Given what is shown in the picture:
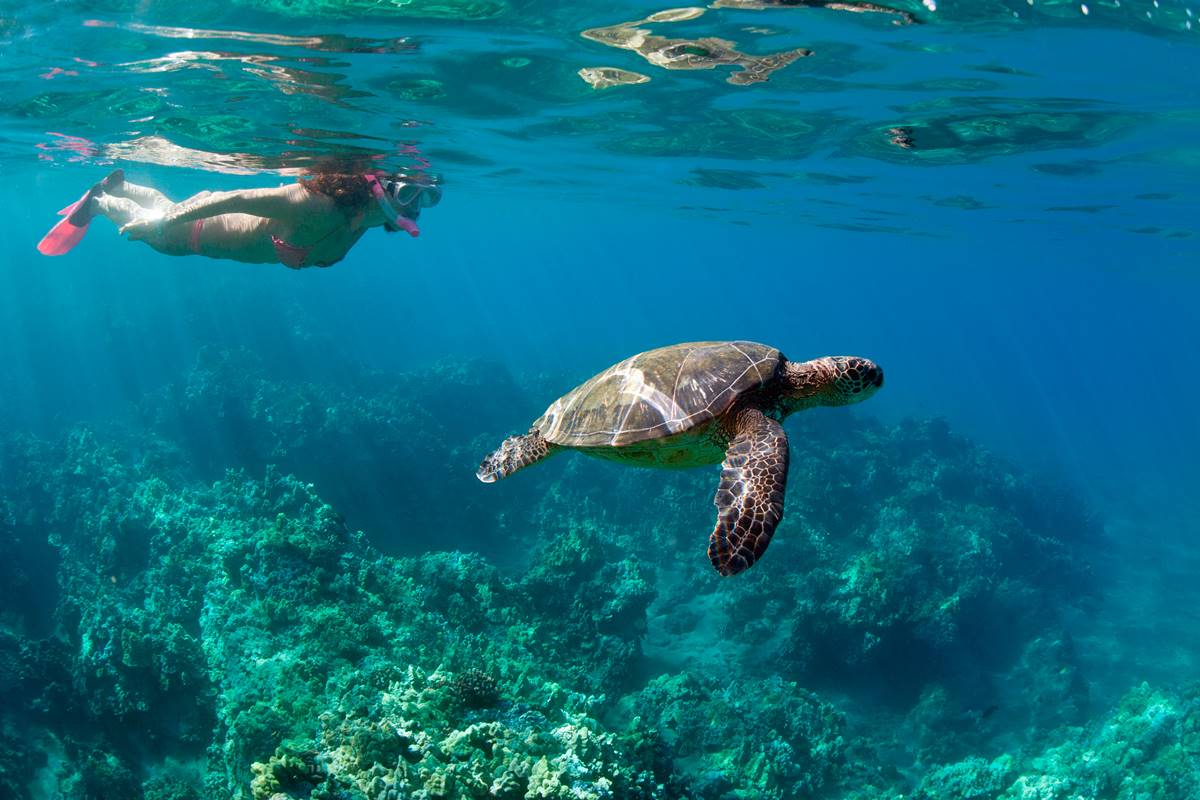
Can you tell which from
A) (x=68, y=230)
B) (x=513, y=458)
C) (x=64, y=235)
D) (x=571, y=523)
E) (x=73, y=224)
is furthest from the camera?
(x=571, y=523)

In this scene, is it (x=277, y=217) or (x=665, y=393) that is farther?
(x=277, y=217)

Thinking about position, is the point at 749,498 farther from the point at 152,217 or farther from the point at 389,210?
the point at 152,217

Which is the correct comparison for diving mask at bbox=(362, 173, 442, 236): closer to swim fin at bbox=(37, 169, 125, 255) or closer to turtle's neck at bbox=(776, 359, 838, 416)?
swim fin at bbox=(37, 169, 125, 255)

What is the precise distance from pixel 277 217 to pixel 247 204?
40cm

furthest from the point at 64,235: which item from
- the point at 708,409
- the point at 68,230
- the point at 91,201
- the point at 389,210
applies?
the point at 708,409

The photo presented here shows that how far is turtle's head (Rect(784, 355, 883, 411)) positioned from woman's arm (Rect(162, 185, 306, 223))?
6.81m

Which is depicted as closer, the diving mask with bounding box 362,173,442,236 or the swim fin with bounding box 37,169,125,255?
the diving mask with bounding box 362,173,442,236

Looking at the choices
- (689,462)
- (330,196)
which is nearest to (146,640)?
(330,196)

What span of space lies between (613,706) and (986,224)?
107 ft

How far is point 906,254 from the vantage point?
56.2 m

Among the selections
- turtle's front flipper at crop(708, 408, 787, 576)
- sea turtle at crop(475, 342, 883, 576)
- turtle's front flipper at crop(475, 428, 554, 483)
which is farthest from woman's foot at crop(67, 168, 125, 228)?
turtle's front flipper at crop(708, 408, 787, 576)

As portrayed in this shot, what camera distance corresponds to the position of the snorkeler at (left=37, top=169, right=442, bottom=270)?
845 cm

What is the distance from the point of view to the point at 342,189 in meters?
8.84

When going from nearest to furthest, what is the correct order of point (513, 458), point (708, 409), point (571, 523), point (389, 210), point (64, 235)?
1. point (708, 409)
2. point (513, 458)
3. point (389, 210)
4. point (64, 235)
5. point (571, 523)
